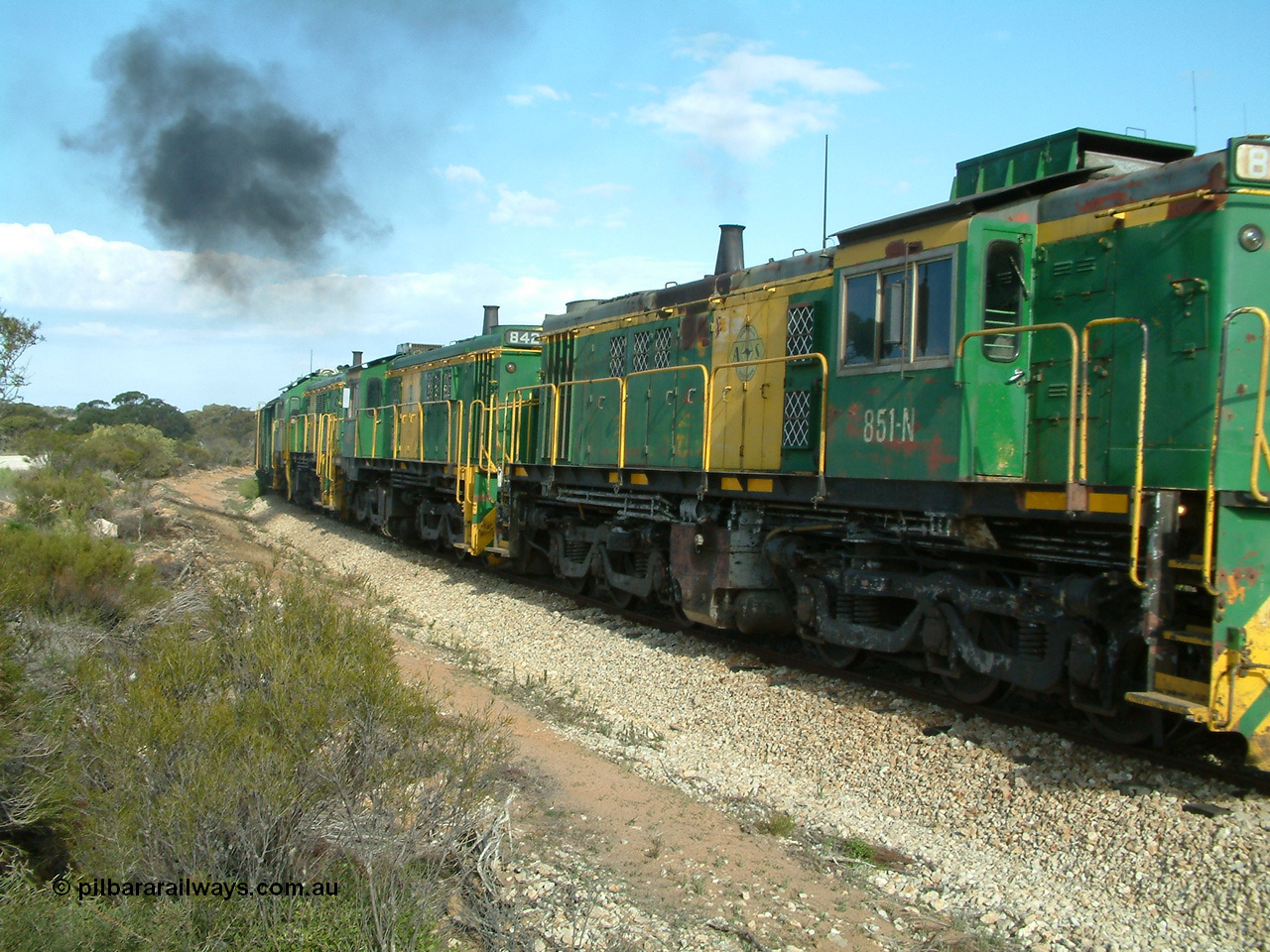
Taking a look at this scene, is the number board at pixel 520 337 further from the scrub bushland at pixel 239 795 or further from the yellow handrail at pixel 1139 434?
the yellow handrail at pixel 1139 434

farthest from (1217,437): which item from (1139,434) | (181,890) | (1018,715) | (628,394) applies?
(628,394)

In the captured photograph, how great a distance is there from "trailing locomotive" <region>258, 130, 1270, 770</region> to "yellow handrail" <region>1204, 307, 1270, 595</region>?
3cm

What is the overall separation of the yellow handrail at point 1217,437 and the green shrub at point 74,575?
8096mm

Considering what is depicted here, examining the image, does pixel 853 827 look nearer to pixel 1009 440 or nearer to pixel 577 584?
pixel 1009 440

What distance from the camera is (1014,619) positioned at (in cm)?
690

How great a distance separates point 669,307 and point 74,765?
315 inches

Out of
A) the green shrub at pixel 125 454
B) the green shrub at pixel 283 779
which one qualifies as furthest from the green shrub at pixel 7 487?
the green shrub at pixel 283 779

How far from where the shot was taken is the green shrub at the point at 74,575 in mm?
7711

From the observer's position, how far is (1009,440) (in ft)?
21.9

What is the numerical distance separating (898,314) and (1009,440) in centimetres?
124

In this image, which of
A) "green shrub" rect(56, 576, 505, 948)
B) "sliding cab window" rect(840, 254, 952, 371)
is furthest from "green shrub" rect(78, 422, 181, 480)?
"sliding cab window" rect(840, 254, 952, 371)

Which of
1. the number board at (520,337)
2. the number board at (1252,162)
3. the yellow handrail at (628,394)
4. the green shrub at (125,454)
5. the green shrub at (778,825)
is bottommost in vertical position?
the green shrub at (778,825)

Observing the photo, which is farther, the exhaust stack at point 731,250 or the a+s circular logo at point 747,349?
the exhaust stack at point 731,250

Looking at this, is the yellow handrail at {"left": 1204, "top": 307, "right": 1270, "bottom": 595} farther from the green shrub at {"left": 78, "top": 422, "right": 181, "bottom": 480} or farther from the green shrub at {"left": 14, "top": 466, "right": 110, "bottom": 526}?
the green shrub at {"left": 78, "top": 422, "right": 181, "bottom": 480}
